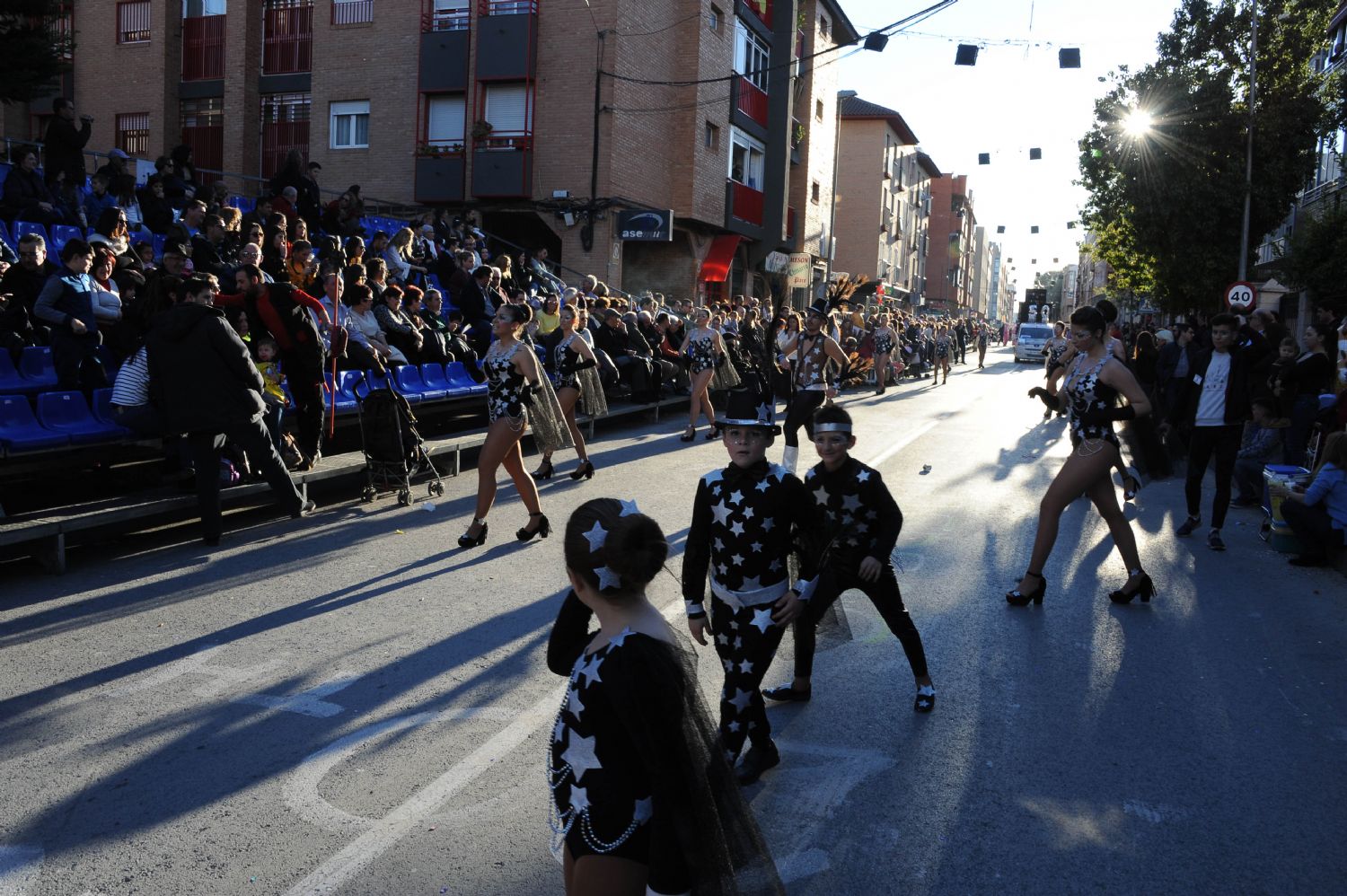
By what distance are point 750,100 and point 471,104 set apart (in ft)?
36.7

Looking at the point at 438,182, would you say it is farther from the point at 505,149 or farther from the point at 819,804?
the point at 819,804

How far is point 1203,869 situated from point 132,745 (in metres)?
4.08

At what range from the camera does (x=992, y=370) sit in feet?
136

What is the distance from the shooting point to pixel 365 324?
11125 millimetres

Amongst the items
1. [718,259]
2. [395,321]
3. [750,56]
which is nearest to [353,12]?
[718,259]

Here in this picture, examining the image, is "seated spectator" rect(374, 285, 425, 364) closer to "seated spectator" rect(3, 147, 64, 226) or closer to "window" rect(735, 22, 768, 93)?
"seated spectator" rect(3, 147, 64, 226)

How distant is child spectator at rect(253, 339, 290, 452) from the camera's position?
9.24 m

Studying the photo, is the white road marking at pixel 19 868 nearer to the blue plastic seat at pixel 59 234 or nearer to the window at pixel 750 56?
the blue plastic seat at pixel 59 234

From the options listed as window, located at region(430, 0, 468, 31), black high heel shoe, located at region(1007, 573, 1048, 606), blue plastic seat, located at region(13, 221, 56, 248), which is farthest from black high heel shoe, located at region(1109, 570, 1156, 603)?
window, located at region(430, 0, 468, 31)

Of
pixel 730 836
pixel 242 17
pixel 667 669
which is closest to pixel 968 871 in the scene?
pixel 730 836

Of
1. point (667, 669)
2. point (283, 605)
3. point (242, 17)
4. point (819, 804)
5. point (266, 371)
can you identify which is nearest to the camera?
point (667, 669)

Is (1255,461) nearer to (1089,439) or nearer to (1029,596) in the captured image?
(1089,439)

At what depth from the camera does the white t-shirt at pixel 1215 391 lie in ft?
29.9

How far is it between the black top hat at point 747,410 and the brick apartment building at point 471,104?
852 inches
